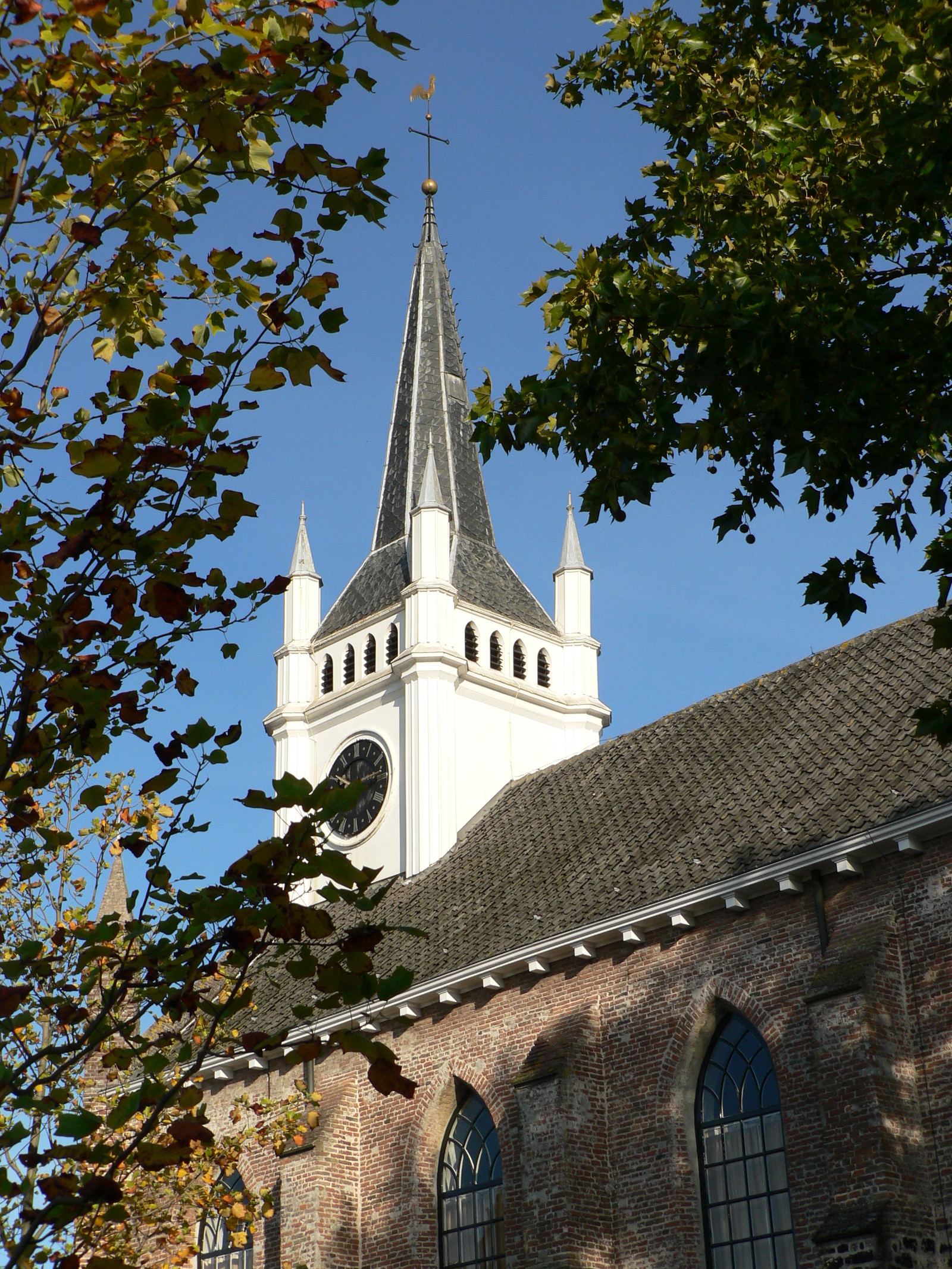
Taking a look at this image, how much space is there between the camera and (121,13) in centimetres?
599

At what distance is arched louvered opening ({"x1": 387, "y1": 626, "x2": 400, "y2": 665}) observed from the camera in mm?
34906

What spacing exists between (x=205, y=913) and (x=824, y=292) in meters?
6.13

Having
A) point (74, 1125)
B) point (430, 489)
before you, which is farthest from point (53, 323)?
point (430, 489)

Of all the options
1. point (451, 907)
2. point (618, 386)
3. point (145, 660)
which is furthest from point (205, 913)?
point (451, 907)

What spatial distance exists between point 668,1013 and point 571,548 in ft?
64.7

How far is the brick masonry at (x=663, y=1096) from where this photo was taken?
55.1ft

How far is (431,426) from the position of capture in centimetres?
3931

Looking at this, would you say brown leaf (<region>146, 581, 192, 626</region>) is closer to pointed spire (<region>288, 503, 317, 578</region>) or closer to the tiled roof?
the tiled roof

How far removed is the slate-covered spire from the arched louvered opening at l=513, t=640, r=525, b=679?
3.45 metres

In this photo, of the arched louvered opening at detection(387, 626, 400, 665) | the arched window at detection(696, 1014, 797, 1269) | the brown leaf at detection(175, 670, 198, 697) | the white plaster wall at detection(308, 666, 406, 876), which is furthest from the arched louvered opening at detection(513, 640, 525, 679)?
the brown leaf at detection(175, 670, 198, 697)

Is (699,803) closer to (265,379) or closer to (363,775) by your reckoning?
(363,775)

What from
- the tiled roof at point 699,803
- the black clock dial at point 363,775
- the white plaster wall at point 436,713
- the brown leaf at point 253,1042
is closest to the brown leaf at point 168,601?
the brown leaf at point 253,1042

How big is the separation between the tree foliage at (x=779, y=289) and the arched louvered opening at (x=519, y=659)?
24139 millimetres

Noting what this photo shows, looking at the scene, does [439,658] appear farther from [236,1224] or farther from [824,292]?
[824,292]
